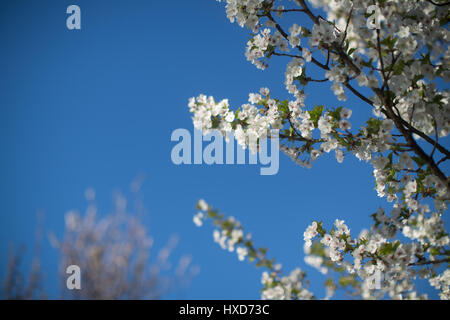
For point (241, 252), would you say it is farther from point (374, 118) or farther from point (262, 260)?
point (374, 118)

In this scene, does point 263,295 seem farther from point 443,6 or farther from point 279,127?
point 443,6

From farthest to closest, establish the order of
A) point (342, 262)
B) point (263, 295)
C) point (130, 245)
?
point (130, 245) < point (263, 295) < point (342, 262)

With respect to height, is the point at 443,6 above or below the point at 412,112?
above

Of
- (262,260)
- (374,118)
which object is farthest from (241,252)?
(374,118)

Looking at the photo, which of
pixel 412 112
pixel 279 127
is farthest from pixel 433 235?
pixel 279 127

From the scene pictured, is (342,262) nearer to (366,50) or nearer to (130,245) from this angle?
(366,50)

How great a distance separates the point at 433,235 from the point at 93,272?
227 inches

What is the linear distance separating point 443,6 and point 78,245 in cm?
651

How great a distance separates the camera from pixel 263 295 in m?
2.06

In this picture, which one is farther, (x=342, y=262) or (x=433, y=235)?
(x=342, y=262)

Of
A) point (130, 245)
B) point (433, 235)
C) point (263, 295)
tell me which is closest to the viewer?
point (433, 235)

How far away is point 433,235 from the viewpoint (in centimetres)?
151
